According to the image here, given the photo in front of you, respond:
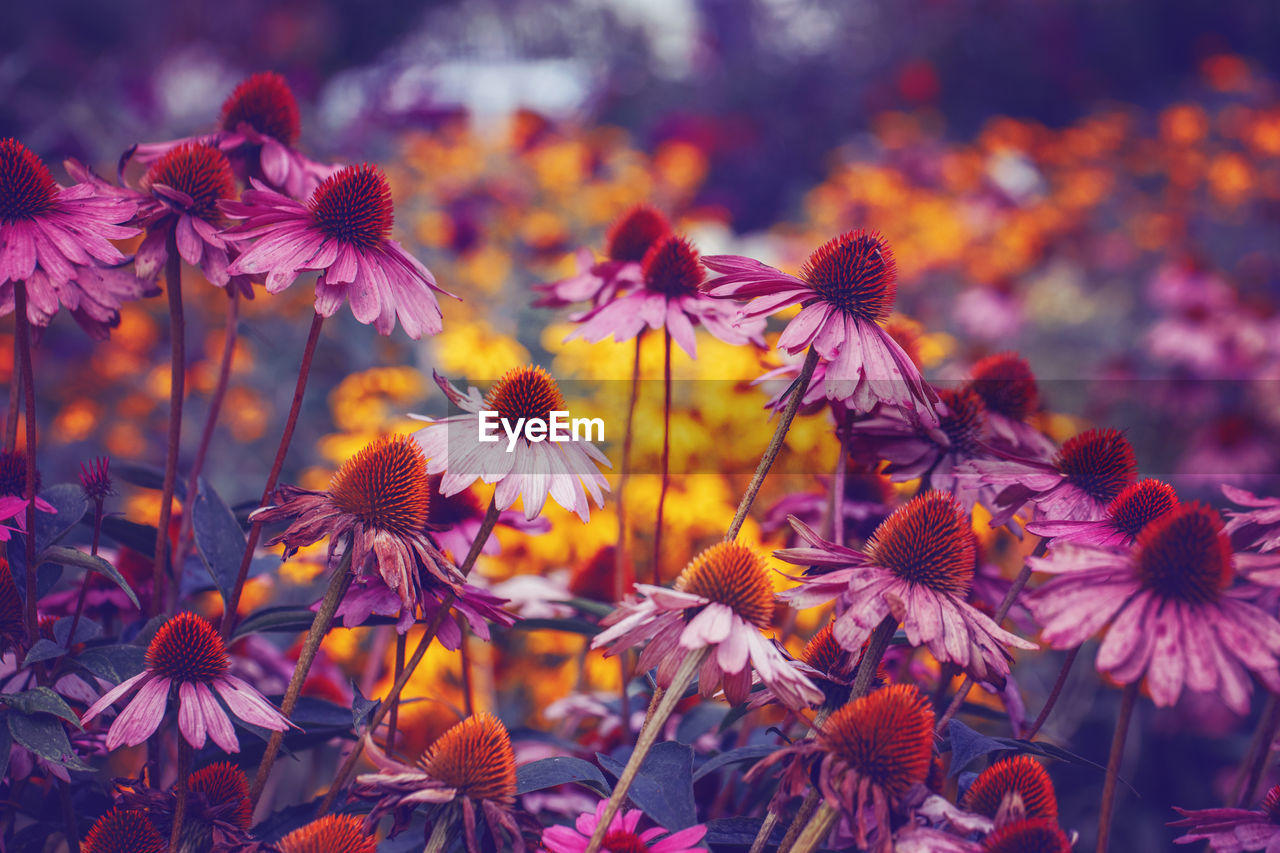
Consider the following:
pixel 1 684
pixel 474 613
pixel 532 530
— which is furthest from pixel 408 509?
pixel 1 684

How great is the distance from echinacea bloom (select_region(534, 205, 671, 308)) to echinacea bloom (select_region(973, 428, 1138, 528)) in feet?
1.57

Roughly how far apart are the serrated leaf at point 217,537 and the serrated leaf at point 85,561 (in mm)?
119

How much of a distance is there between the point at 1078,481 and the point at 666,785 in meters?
0.46

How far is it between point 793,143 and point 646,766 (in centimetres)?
515

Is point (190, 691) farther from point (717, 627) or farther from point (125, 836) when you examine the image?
point (717, 627)

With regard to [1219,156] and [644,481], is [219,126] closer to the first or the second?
[644,481]

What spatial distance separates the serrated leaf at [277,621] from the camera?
2.53 feet

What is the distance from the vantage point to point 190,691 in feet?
2.03

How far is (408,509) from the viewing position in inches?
26.4

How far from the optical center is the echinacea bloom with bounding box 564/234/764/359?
0.88m

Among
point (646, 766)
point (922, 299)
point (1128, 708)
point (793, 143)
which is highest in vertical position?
point (793, 143)

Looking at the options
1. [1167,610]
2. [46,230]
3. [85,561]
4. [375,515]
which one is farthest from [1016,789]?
[46,230]

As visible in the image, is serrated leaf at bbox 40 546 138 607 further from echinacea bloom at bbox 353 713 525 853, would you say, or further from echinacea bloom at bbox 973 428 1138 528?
echinacea bloom at bbox 973 428 1138 528

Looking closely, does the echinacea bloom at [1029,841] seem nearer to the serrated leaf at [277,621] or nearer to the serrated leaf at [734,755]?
the serrated leaf at [734,755]
